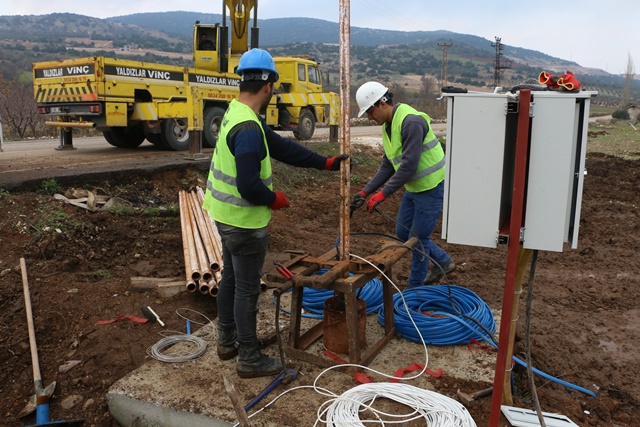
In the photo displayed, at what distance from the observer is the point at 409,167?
470 centimetres

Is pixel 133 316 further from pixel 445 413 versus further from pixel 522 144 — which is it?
pixel 522 144

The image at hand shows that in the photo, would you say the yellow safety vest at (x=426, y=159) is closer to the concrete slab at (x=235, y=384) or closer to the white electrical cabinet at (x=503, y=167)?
the concrete slab at (x=235, y=384)

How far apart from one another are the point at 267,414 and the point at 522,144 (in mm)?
2133

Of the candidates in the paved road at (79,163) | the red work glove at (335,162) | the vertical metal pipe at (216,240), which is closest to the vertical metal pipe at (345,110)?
the red work glove at (335,162)

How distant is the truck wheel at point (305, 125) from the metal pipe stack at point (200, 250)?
9107 millimetres

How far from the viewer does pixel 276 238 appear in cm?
758

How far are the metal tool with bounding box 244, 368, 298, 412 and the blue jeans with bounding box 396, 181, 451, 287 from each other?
1811 millimetres

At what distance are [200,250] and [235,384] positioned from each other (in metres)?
2.36

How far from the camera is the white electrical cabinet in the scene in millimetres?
2629

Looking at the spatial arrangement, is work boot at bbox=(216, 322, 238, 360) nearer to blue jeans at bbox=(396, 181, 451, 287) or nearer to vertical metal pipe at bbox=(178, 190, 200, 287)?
vertical metal pipe at bbox=(178, 190, 200, 287)

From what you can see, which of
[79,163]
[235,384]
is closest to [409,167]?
[235,384]

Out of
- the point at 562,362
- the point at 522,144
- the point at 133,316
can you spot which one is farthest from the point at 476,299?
the point at 133,316

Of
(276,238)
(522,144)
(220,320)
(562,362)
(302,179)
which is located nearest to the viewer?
(522,144)

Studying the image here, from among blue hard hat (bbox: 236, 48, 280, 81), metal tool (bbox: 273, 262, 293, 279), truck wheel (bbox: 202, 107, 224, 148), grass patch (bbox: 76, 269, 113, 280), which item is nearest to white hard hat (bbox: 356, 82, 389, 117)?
blue hard hat (bbox: 236, 48, 280, 81)
